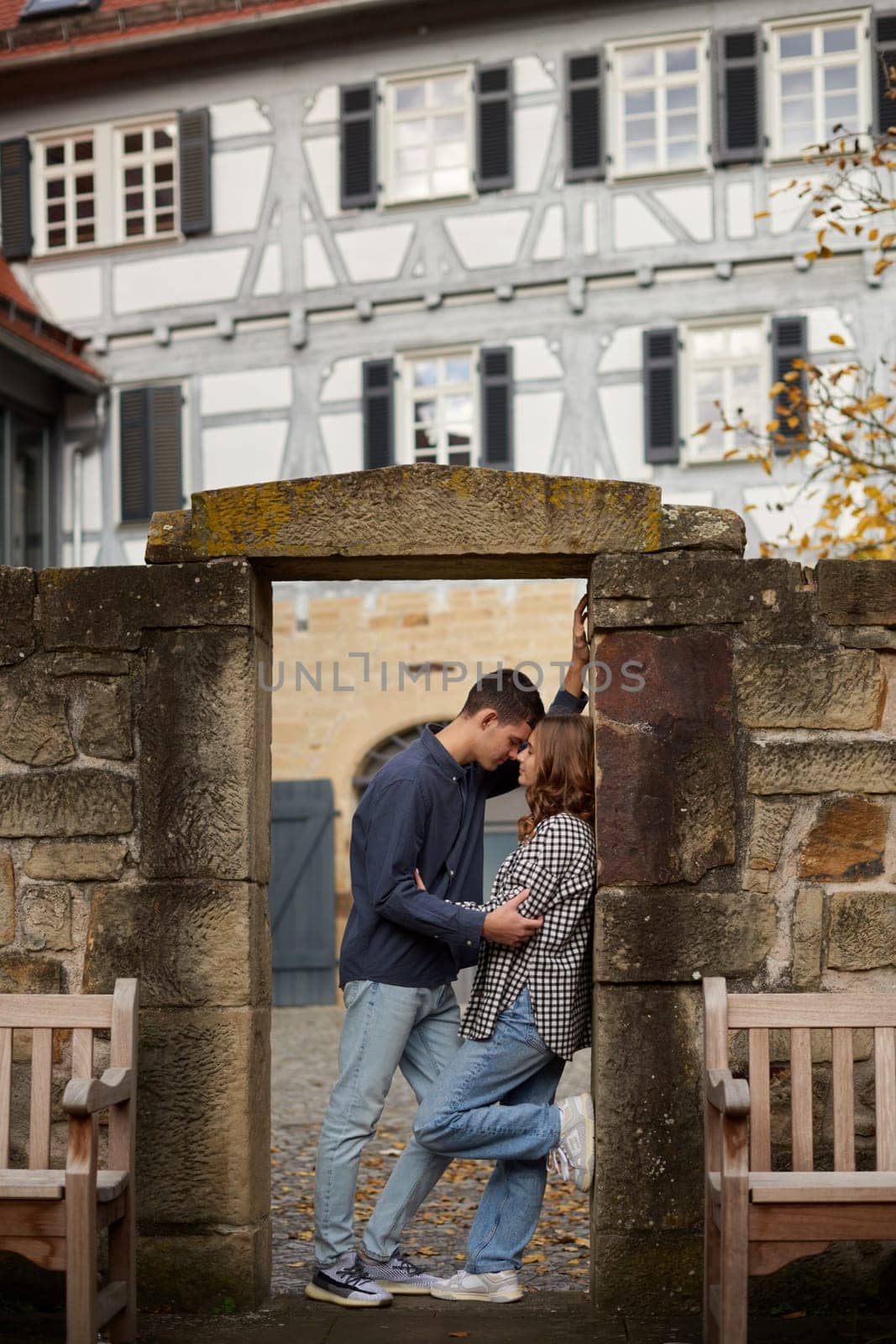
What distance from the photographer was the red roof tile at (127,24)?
1435cm

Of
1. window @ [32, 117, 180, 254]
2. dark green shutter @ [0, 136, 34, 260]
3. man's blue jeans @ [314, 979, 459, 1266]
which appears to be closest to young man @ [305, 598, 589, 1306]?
man's blue jeans @ [314, 979, 459, 1266]

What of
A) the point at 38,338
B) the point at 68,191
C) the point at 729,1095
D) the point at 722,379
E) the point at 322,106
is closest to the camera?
the point at 729,1095

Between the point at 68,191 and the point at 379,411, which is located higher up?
the point at 68,191

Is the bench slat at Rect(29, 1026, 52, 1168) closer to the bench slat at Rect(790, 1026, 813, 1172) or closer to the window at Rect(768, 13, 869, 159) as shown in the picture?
the bench slat at Rect(790, 1026, 813, 1172)

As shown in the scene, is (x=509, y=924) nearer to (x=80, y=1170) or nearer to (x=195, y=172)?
A: (x=80, y=1170)

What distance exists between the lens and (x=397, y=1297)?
4609 millimetres

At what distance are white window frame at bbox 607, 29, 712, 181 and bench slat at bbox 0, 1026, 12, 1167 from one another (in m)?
10.6

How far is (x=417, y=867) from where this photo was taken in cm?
461

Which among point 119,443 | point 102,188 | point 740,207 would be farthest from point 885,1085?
point 102,188

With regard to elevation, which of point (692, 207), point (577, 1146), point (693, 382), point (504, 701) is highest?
point (692, 207)

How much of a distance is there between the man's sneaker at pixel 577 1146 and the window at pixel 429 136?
10.6m

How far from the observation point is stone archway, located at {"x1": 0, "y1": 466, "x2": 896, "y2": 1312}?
4383mm

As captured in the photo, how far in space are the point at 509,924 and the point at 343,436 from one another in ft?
32.9

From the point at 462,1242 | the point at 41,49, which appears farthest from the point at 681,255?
the point at 462,1242
